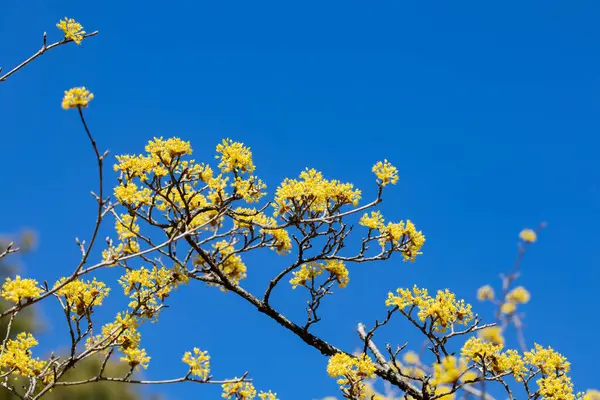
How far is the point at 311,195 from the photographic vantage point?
13.7ft

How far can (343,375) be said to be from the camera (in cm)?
390

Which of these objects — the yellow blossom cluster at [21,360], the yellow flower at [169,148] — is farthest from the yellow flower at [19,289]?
the yellow flower at [169,148]

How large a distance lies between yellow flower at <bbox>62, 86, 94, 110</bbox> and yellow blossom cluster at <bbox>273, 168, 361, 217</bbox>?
1857mm

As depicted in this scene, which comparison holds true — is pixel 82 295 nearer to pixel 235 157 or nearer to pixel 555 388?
pixel 235 157

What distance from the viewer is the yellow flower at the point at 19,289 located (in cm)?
315

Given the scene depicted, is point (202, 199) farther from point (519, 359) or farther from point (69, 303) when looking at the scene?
point (519, 359)

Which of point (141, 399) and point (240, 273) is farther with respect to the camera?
point (141, 399)

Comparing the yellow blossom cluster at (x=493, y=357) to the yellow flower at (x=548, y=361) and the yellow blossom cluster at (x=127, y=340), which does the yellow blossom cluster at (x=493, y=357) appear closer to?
the yellow flower at (x=548, y=361)

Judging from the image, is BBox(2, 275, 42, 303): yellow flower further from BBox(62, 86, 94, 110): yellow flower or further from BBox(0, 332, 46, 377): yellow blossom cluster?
BBox(62, 86, 94, 110): yellow flower

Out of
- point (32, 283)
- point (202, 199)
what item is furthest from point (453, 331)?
point (32, 283)

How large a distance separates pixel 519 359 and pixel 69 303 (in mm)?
3388

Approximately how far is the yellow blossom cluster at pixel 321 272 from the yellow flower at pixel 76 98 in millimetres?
2626

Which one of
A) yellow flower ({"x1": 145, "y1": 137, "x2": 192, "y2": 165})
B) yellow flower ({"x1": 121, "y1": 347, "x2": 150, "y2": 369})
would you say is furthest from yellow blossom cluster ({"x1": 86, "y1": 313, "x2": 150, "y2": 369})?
yellow flower ({"x1": 145, "y1": 137, "x2": 192, "y2": 165})

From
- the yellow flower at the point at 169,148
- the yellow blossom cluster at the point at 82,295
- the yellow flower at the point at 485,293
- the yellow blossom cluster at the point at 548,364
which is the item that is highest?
the yellow flower at the point at 169,148
